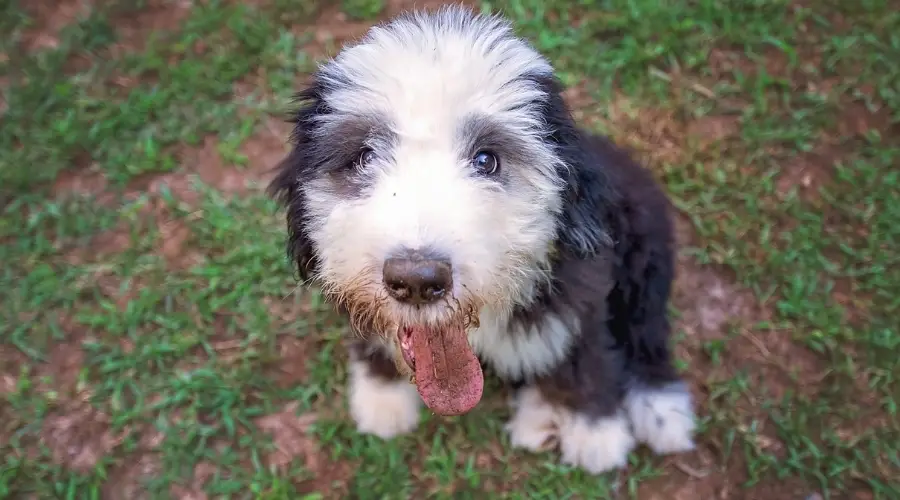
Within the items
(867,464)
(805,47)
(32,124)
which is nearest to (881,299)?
(867,464)

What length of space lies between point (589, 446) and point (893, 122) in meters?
2.43

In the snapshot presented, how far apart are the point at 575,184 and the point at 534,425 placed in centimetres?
121

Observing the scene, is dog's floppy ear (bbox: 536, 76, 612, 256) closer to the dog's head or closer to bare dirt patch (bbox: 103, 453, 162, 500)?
the dog's head

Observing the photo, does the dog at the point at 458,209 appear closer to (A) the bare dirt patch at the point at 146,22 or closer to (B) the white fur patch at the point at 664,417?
(B) the white fur patch at the point at 664,417

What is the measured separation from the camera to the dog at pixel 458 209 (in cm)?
179

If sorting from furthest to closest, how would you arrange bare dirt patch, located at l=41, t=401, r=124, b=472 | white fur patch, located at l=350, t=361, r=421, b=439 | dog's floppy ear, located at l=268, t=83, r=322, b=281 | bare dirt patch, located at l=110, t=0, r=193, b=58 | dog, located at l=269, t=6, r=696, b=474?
bare dirt patch, located at l=110, t=0, r=193, b=58 → bare dirt patch, located at l=41, t=401, r=124, b=472 → white fur patch, located at l=350, t=361, r=421, b=439 → dog's floppy ear, located at l=268, t=83, r=322, b=281 → dog, located at l=269, t=6, r=696, b=474

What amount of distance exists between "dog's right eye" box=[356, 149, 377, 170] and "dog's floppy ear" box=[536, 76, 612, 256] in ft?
1.63

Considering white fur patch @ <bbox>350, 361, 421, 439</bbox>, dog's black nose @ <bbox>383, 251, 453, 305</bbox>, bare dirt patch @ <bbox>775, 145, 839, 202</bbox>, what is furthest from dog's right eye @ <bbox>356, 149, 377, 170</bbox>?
bare dirt patch @ <bbox>775, 145, 839, 202</bbox>

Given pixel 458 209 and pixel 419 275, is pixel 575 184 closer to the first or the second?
pixel 458 209

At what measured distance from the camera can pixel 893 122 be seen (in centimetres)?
365

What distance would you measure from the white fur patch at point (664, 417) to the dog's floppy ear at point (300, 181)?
4.75 ft

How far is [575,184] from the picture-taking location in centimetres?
203

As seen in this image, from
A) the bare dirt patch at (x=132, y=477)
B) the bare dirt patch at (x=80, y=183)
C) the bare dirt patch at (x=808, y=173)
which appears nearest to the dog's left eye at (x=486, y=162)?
the bare dirt patch at (x=132, y=477)

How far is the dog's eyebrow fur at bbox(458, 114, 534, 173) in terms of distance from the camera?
1.89m
